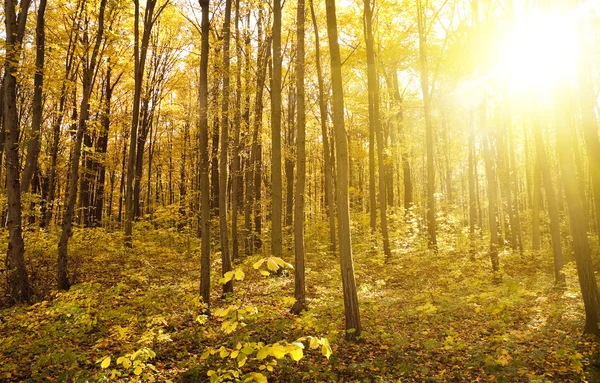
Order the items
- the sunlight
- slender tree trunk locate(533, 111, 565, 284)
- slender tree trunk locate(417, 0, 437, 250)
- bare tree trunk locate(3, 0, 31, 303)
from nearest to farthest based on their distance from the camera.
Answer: the sunlight → bare tree trunk locate(3, 0, 31, 303) → slender tree trunk locate(533, 111, 565, 284) → slender tree trunk locate(417, 0, 437, 250)

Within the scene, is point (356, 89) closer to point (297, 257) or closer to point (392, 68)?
point (392, 68)

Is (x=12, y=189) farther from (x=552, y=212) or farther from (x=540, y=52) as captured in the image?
(x=552, y=212)

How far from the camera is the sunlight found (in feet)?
23.7

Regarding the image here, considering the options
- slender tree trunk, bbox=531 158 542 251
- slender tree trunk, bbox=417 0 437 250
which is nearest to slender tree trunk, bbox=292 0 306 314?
slender tree trunk, bbox=417 0 437 250

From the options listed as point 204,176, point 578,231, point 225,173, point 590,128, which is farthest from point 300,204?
point 590,128

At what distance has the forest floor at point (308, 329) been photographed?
227 inches

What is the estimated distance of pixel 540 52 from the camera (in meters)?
9.71

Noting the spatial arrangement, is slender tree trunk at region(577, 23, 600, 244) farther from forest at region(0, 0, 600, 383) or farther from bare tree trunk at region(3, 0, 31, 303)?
bare tree trunk at region(3, 0, 31, 303)

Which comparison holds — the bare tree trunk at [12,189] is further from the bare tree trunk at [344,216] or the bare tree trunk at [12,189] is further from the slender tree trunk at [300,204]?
the bare tree trunk at [344,216]

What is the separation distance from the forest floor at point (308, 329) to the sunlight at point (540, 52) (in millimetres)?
5538

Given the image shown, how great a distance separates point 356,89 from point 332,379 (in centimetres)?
2012

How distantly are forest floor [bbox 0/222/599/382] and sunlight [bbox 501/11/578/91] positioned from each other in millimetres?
5538

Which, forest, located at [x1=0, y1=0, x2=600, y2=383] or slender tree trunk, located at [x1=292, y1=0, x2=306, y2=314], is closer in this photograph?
forest, located at [x1=0, y1=0, x2=600, y2=383]

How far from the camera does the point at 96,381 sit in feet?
16.6
